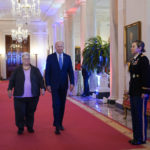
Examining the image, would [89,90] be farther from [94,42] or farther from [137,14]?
[137,14]

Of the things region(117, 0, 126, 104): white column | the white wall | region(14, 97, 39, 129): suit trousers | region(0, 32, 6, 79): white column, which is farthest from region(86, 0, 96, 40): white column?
region(0, 32, 6, 79): white column

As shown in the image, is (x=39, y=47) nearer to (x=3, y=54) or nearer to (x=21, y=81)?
(x=3, y=54)

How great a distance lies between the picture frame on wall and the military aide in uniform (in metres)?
2.31

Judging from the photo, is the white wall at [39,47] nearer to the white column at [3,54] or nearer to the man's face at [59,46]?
the white column at [3,54]

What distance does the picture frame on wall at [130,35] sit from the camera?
20.9 ft

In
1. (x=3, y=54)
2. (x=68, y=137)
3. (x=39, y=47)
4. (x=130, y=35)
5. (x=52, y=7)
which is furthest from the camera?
(x=39, y=47)

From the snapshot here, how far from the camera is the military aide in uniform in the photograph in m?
4.03

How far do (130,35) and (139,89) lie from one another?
3.05 meters

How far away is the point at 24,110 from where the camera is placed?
197 inches

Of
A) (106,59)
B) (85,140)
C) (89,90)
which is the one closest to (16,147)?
(85,140)

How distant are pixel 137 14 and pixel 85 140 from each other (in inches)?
142

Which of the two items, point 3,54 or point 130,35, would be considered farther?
point 3,54

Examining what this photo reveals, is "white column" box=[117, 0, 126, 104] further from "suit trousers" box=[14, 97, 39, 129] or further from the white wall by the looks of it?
the white wall

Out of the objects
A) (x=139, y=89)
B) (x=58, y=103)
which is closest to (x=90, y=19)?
(x=58, y=103)
